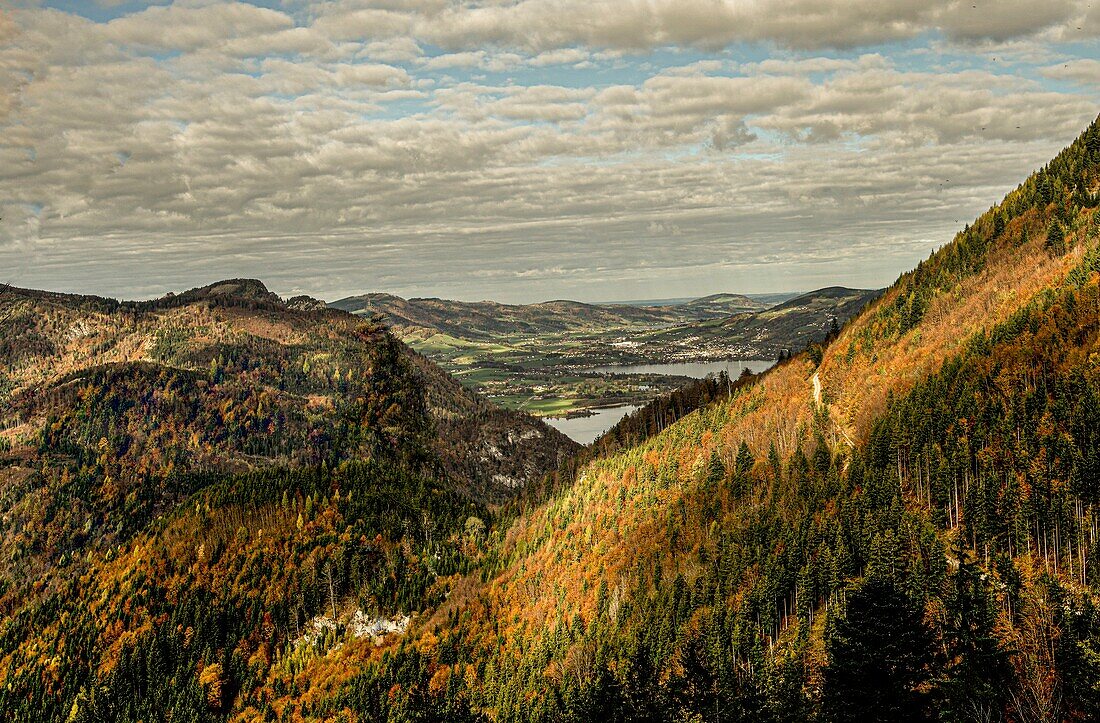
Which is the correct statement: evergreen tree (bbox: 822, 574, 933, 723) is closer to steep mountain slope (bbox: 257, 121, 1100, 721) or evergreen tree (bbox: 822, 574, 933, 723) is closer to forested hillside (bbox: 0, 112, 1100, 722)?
steep mountain slope (bbox: 257, 121, 1100, 721)

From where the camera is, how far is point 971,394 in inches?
5576

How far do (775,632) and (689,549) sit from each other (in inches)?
1477

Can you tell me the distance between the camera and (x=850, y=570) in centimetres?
12188

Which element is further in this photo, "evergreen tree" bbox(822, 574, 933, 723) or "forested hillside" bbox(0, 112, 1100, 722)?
"forested hillside" bbox(0, 112, 1100, 722)

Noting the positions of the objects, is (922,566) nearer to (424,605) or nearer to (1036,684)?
(1036,684)

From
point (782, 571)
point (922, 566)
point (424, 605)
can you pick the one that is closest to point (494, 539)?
point (424, 605)

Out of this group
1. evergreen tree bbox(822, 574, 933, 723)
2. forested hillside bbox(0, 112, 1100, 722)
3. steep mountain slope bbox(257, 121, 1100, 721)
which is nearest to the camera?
evergreen tree bbox(822, 574, 933, 723)

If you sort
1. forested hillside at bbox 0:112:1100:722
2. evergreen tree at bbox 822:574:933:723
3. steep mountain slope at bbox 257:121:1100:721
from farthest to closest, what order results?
forested hillside at bbox 0:112:1100:722 → steep mountain slope at bbox 257:121:1100:721 → evergreen tree at bbox 822:574:933:723

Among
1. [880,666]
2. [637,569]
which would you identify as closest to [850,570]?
[880,666]

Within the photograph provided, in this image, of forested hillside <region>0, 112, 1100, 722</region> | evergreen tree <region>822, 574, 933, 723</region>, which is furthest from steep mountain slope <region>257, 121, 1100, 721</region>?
forested hillside <region>0, 112, 1100, 722</region>

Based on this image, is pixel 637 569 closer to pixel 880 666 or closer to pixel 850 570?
pixel 850 570

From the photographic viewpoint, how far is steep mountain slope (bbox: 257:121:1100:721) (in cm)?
8506

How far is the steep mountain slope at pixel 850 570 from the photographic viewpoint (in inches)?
3349

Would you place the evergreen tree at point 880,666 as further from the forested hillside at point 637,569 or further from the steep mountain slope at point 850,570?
the forested hillside at point 637,569
